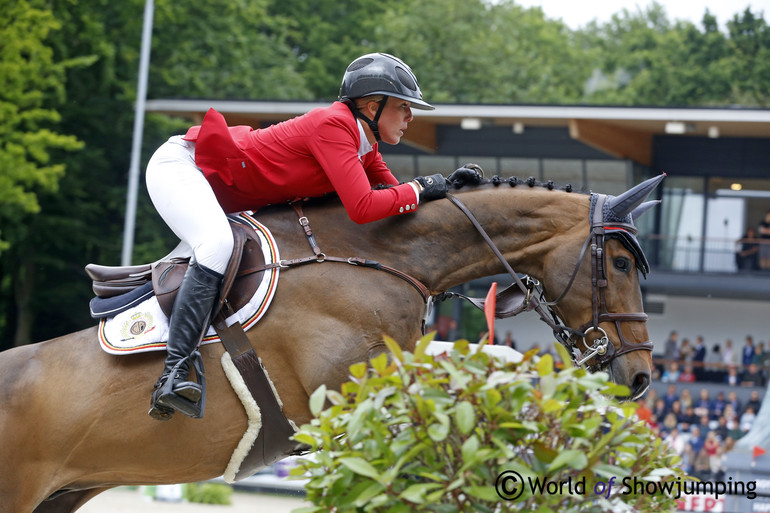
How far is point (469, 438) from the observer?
8.91 ft

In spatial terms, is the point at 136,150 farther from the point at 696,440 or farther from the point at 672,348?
the point at 672,348

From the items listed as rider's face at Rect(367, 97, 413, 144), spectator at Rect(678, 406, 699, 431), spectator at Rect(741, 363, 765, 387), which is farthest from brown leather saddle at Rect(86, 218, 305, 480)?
spectator at Rect(741, 363, 765, 387)

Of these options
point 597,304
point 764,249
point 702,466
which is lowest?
point 702,466

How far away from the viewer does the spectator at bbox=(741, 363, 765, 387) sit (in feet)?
69.1

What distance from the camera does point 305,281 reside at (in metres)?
4.23

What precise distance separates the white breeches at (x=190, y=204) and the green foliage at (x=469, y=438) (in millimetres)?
1451

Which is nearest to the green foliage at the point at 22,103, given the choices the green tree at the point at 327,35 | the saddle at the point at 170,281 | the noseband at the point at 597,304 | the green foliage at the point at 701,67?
the green tree at the point at 327,35

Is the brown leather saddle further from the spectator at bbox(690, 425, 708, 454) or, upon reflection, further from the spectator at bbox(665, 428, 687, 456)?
the spectator at bbox(690, 425, 708, 454)

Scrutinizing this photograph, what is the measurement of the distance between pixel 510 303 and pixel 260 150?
1.45m

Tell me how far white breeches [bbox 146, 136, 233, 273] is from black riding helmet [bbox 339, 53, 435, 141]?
2.69ft

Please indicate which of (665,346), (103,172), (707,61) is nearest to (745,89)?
(707,61)

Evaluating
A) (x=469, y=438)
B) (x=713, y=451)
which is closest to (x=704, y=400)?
(x=713, y=451)

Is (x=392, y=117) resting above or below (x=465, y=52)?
below

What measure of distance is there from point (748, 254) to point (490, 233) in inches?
828
